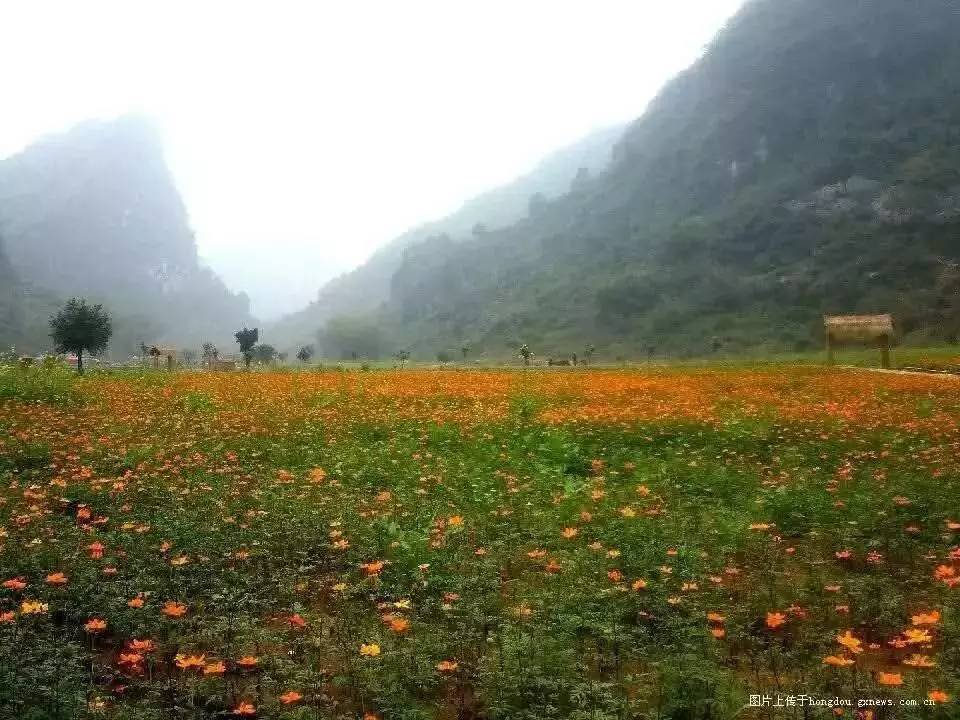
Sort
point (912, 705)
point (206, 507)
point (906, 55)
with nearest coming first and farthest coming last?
1. point (912, 705)
2. point (206, 507)
3. point (906, 55)

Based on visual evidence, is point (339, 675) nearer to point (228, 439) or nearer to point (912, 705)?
point (912, 705)

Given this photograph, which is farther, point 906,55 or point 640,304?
point 906,55

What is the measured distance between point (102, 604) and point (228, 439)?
7.78 meters

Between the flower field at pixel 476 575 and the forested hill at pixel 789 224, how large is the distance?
98.7 metres

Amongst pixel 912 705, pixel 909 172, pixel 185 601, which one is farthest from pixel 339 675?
pixel 909 172

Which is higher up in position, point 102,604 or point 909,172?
point 909,172

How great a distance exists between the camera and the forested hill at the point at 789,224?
405 feet

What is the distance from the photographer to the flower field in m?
4.76

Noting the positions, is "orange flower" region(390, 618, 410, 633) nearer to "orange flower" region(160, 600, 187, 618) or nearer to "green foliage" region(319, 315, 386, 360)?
"orange flower" region(160, 600, 187, 618)

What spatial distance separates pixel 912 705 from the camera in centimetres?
427

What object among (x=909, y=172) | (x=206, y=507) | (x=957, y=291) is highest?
(x=909, y=172)

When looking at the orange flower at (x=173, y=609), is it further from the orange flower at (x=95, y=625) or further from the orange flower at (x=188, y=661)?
the orange flower at (x=188, y=661)

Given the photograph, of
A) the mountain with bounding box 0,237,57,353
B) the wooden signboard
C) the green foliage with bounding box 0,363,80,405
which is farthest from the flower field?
the mountain with bounding box 0,237,57,353

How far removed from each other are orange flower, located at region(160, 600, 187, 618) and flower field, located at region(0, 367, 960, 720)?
38 millimetres
